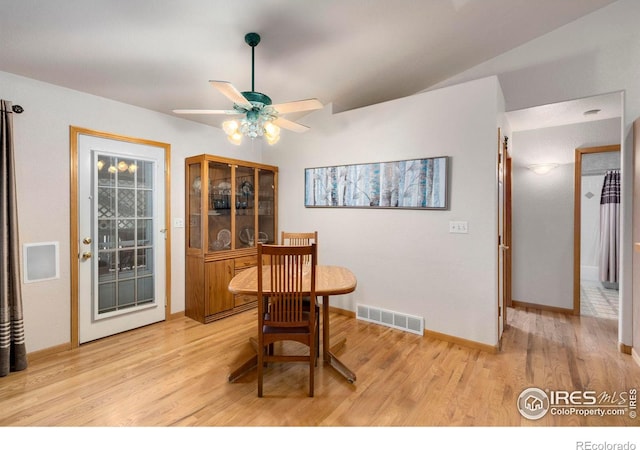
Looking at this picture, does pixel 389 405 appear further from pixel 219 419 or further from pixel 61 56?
pixel 61 56

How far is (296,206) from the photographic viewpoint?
409cm

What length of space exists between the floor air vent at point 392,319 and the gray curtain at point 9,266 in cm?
305

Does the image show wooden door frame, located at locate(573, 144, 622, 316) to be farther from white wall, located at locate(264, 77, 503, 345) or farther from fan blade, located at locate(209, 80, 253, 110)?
fan blade, located at locate(209, 80, 253, 110)

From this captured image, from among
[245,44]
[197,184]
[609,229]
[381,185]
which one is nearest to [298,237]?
[381,185]

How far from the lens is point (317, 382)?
2.16m

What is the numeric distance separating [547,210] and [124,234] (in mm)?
5015

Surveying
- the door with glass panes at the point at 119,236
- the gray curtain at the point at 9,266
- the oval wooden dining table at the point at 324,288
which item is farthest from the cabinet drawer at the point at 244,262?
the gray curtain at the point at 9,266

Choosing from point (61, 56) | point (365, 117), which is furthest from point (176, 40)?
point (365, 117)

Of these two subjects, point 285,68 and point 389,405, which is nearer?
point 389,405

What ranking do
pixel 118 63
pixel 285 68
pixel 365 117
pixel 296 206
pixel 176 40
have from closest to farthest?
pixel 176 40 < pixel 118 63 < pixel 285 68 < pixel 365 117 < pixel 296 206

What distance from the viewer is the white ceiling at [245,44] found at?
1.93 m

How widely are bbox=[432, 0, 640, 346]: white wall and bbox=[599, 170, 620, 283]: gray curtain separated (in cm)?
283

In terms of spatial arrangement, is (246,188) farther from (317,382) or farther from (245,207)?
(317,382)

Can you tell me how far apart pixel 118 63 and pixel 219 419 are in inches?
107
